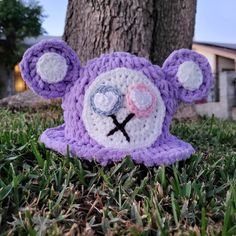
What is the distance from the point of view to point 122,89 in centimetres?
154

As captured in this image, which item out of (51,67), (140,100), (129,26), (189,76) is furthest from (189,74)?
(129,26)

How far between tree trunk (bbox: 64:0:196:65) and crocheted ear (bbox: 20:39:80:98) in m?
1.36

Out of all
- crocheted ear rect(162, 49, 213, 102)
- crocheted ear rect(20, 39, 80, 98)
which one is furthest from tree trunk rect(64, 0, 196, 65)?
crocheted ear rect(20, 39, 80, 98)

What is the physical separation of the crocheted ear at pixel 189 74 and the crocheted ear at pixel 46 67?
1.28 feet

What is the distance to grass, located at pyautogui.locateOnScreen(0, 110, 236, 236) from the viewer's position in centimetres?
107

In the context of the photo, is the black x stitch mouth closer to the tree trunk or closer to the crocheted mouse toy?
the crocheted mouse toy

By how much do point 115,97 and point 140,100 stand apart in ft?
0.27

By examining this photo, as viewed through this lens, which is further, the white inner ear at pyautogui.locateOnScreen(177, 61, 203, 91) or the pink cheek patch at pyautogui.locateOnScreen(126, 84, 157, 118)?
the white inner ear at pyautogui.locateOnScreen(177, 61, 203, 91)

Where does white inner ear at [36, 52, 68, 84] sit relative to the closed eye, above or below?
above

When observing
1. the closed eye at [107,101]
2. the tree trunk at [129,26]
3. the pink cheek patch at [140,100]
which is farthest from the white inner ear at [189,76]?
the tree trunk at [129,26]

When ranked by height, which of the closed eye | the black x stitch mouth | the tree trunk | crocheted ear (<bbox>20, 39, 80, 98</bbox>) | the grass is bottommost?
the grass

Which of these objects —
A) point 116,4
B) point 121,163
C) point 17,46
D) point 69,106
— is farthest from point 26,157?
point 17,46

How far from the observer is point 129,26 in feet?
9.55

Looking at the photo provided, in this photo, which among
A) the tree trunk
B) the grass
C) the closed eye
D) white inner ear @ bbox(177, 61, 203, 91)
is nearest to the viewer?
the grass
